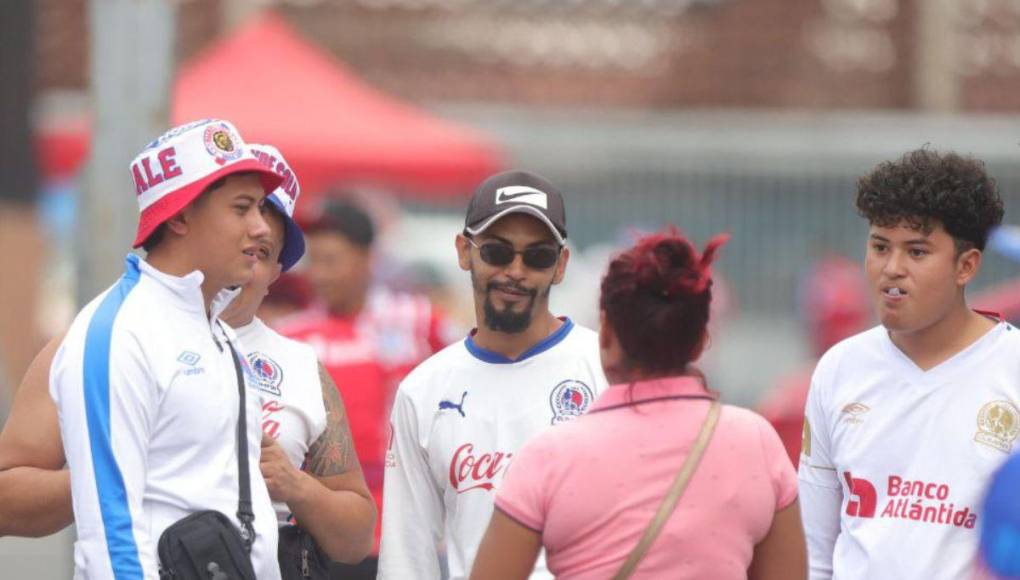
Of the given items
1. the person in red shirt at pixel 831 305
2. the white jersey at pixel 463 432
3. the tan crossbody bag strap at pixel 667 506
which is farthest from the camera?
the person in red shirt at pixel 831 305

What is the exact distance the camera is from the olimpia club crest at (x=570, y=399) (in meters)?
5.35

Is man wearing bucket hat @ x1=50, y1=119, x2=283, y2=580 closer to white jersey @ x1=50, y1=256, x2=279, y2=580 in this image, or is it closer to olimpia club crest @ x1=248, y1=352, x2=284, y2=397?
white jersey @ x1=50, y1=256, x2=279, y2=580

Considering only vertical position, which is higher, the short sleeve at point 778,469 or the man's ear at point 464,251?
the man's ear at point 464,251

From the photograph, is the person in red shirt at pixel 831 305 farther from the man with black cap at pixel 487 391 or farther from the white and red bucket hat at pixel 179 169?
the white and red bucket hat at pixel 179 169

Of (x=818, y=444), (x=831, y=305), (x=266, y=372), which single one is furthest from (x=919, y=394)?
(x=831, y=305)

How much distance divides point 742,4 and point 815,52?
Answer: 1.00 m

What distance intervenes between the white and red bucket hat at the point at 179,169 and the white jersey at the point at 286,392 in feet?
2.57

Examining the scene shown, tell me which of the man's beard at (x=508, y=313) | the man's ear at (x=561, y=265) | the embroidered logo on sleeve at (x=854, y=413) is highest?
the man's ear at (x=561, y=265)

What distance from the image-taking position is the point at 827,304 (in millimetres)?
17469

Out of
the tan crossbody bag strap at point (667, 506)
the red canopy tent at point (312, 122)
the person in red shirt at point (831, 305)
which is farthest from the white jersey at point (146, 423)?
the person in red shirt at point (831, 305)

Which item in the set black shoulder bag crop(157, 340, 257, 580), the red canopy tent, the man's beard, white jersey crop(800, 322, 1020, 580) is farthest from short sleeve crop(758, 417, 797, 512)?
the red canopy tent

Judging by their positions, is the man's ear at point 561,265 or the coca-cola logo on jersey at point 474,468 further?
the man's ear at point 561,265

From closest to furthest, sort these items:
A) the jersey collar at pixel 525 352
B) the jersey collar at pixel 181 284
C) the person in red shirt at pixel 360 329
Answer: the jersey collar at pixel 181 284 < the jersey collar at pixel 525 352 < the person in red shirt at pixel 360 329

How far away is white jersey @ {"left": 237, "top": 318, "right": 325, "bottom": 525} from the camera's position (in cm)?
551
